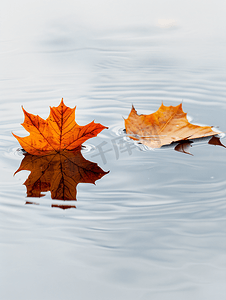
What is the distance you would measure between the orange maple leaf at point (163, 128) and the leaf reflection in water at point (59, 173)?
0.27 metres

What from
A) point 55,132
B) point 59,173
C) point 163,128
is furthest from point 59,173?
point 163,128

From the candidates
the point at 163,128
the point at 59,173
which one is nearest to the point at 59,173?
the point at 59,173

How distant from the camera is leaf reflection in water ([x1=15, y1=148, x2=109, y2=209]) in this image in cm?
96

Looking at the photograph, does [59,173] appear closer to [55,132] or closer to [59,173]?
[59,173]

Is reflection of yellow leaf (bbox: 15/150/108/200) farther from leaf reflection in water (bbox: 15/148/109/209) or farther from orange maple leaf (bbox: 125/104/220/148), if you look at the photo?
orange maple leaf (bbox: 125/104/220/148)

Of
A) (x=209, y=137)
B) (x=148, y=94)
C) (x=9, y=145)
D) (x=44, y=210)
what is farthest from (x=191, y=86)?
(x=44, y=210)

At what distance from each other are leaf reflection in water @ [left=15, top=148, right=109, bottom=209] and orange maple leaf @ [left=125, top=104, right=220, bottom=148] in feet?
0.87

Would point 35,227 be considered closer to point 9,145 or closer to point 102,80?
point 9,145

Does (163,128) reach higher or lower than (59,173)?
higher

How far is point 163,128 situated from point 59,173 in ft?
1.59

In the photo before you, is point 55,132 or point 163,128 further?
point 163,128

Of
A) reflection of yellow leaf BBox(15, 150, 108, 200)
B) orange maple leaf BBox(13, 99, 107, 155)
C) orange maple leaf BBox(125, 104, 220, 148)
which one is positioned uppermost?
orange maple leaf BBox(125, 104, 220, 148)

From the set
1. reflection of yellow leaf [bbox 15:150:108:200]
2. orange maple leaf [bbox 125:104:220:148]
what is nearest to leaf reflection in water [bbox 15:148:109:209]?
reflection of yellow leaf [bbox 15:150:108:200]

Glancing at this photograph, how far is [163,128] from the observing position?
4.39ft
